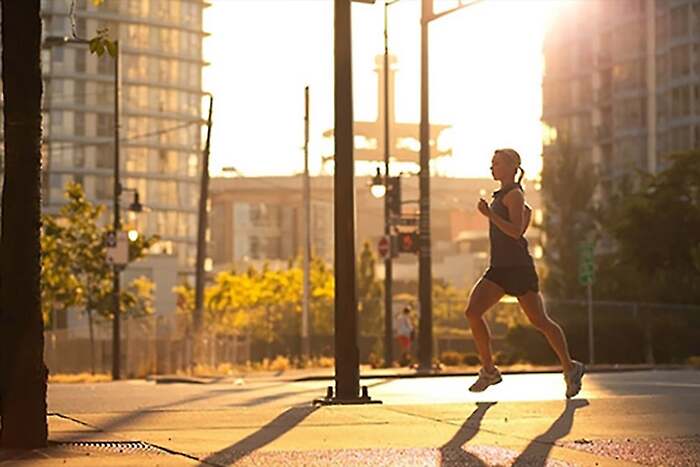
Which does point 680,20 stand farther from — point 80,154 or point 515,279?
point 515,279

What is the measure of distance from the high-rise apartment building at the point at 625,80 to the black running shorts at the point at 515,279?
90758 millimetres

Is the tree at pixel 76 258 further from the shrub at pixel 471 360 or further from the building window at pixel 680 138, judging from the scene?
the building window at pixel 680 138

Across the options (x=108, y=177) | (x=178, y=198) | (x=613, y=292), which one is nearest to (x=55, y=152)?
(x=108, y=177)

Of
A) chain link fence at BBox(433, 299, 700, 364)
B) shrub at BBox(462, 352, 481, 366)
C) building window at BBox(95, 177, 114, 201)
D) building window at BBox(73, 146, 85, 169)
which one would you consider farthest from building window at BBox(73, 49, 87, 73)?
shrub at BBox(462, 352, 481, 366)

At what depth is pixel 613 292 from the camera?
6353 cm

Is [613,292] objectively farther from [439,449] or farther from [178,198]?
[178,198]

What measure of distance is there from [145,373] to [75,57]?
112m

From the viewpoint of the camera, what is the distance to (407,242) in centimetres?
3828

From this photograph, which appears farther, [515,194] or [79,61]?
[79,61]

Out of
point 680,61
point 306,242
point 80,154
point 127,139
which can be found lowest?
point 306,242

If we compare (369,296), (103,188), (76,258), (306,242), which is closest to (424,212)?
(76,258)

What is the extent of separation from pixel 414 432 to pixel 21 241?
2.38m

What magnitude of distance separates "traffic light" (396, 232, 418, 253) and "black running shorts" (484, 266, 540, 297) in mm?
24260

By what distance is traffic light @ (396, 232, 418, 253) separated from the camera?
37.9 m
